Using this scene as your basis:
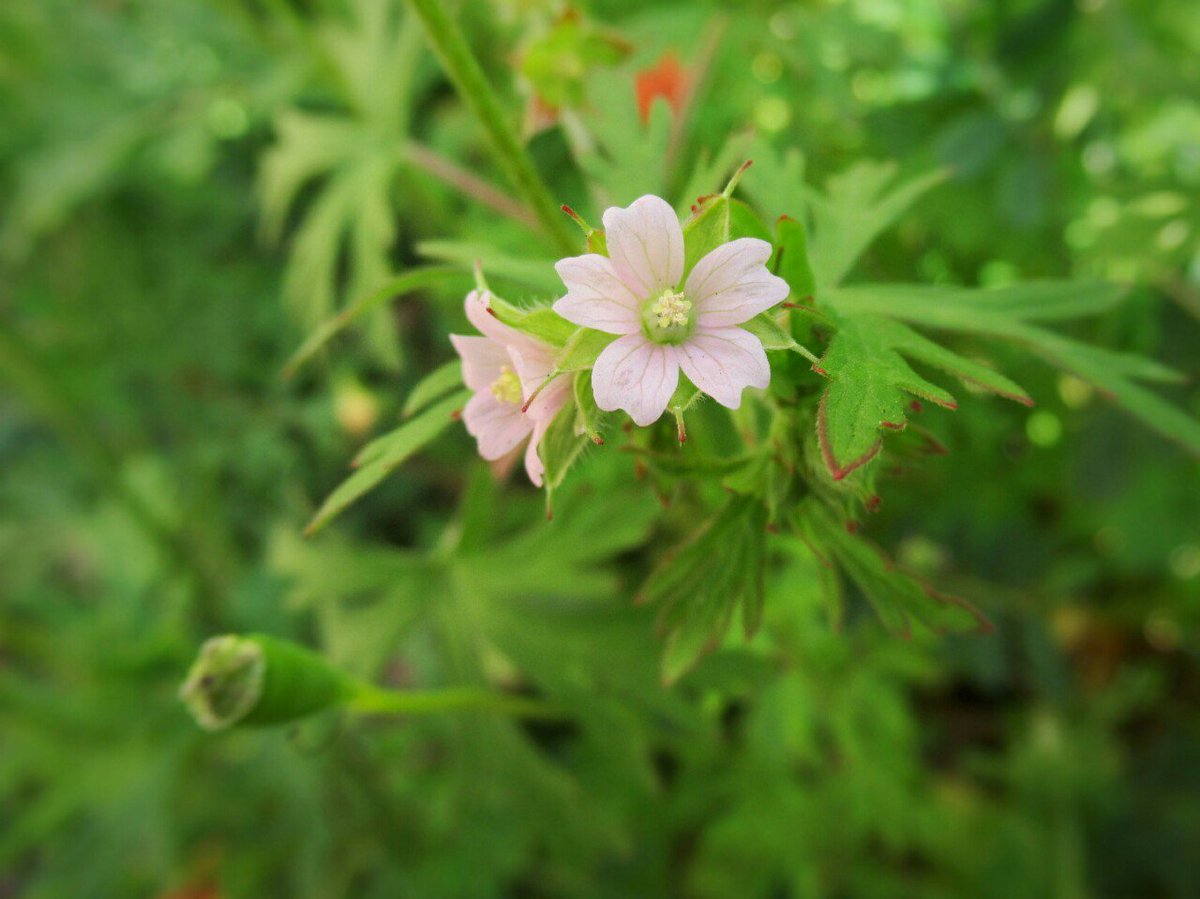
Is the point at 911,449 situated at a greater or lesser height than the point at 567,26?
lesser

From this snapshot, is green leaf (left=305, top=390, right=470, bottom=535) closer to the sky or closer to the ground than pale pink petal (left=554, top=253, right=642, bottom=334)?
closer to the ground

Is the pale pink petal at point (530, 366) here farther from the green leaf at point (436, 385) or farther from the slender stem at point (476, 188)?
the slender stem at point (476, 188)

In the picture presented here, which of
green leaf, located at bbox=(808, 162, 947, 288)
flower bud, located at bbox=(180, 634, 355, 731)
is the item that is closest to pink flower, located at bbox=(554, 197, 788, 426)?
green leaf, located at bbox=(808, 162, 947, 288)

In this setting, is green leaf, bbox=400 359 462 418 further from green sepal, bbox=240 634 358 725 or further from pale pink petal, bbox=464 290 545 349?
green sepal, bbox=240 634 358 725

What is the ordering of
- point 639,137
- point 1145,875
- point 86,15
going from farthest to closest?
1. point 86,15
2. point 1145,875
3. point 639,137

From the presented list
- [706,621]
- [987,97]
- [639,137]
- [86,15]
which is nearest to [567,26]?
[639,137]

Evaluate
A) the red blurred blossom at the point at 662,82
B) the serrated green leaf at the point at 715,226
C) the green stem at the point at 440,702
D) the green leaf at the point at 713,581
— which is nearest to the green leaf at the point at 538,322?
the serrated green leaf at the point at 715,226

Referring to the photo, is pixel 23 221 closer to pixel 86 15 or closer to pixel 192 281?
pixel 192 281
